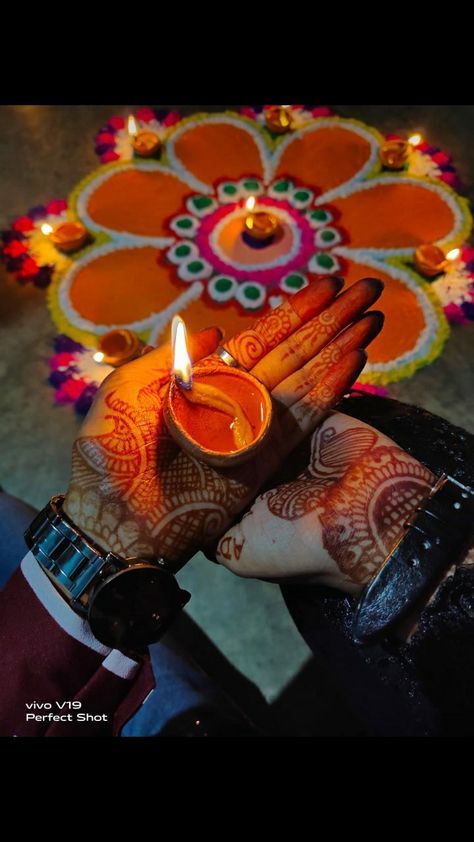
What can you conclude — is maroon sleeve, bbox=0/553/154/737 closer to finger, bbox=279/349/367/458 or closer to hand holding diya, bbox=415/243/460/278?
finger, bbox=279/349/367/458

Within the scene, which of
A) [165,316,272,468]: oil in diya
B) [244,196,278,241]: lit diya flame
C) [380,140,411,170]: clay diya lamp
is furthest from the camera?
[380,140,411,170]: clay diya lamp

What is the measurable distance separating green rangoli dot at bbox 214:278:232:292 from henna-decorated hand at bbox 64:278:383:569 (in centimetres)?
141

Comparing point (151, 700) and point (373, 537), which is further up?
point (373, 537)

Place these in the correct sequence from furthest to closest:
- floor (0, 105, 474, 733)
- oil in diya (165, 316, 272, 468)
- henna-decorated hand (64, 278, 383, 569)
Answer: floor (0, 105, 474, 733) < henna-decorated hand (64, 278, 383, 569) < oil in diya (165, 316, 272, 468)

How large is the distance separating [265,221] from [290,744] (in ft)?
8.16

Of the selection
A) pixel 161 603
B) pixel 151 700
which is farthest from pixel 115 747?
pixel 161 603

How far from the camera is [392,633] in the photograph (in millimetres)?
1267

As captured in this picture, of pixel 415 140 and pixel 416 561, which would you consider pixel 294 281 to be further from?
pixel 416 561

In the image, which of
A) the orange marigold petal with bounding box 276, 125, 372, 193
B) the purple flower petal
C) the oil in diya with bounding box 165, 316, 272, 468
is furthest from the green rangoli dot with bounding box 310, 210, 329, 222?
the oil in diya with bounding box 165, 316, 272, 468

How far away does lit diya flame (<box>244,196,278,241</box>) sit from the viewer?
9.90 feet

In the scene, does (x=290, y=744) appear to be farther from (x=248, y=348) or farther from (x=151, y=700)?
(x=248, y=348)

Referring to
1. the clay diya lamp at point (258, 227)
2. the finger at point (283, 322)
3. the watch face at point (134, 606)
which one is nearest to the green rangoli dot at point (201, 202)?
the clay diya lamp at point (258, 227)

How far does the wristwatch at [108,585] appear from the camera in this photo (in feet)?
4.36

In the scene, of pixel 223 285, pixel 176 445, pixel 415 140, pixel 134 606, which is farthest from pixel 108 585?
pixel 415 140
